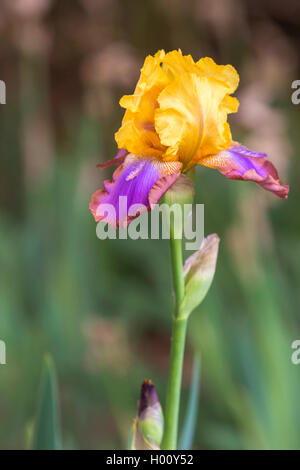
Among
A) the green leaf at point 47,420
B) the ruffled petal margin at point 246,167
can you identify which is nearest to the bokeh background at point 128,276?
the green leaf at point 47,420

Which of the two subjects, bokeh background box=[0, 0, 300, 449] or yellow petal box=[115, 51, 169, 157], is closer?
yellow petal box=[115, 51, 169, 157]

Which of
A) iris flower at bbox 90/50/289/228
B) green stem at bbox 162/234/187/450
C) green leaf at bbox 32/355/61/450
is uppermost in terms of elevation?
iris flower at bbox 90/50/289/228

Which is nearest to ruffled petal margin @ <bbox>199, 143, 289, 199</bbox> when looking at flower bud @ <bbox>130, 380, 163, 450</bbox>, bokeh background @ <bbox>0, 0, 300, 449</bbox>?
flower bud @ <bbox>130, 380, 163, 450</bbox>

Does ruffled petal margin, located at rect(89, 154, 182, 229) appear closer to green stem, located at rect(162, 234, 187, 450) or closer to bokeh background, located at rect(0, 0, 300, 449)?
green stem, located at rect(162, 234, 187, 450)

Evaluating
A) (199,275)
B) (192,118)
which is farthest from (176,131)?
(199,275)
